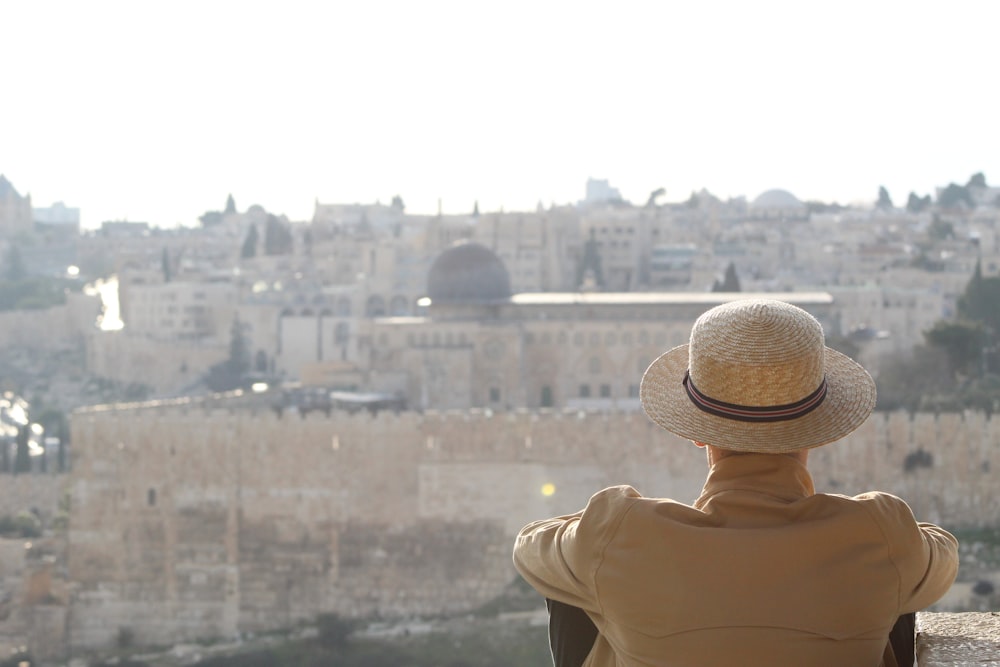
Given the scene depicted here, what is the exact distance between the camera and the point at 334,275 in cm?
6000

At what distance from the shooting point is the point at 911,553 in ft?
9.95

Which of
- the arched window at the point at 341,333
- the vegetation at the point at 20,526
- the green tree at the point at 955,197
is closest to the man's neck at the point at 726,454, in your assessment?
the vegetation at the point at 20,526

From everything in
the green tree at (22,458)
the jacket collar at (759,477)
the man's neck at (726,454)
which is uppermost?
the man's neck at (726,454)

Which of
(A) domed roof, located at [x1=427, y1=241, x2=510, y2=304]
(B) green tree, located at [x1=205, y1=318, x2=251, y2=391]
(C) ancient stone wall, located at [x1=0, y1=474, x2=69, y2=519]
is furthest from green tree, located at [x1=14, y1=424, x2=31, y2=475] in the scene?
(B) green tree, located at [x1=205, y1=318, x2=251, y2=391]

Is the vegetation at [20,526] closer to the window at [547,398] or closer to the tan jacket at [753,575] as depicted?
the window at [547,398]

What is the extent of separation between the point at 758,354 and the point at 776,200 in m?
80.1

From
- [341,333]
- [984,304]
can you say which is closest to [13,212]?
[341,333]

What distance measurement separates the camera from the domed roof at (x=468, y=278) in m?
32.1

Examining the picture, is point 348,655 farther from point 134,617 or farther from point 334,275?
point 334,275

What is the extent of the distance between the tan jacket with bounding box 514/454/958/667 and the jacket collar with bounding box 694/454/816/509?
0.04 m

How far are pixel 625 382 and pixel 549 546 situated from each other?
27237mm

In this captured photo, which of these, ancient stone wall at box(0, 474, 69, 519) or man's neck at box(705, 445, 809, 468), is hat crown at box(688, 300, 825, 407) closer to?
man's neck at box(705, 445, 809, 468)

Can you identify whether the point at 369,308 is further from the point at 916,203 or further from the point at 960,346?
the point at 916,203

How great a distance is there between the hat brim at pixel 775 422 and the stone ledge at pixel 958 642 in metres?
0.54
